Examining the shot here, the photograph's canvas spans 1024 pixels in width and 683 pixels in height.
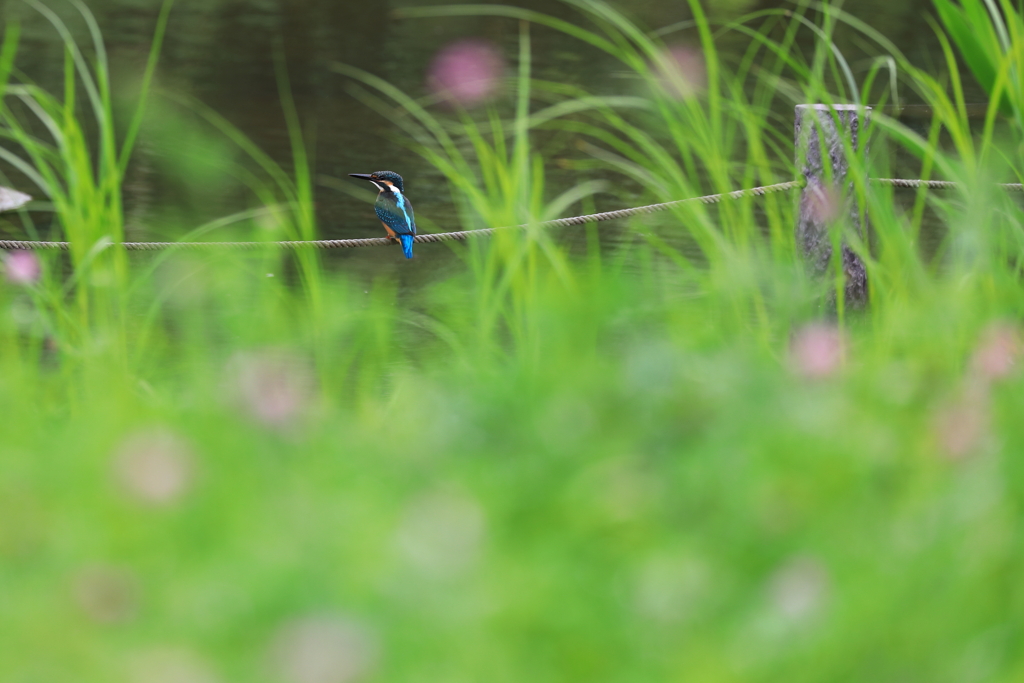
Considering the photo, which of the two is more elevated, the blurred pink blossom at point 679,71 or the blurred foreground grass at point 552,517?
the blurred pink blossom at point 679,71

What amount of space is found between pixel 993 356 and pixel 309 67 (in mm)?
10420

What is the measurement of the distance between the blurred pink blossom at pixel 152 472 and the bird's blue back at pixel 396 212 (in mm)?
2177

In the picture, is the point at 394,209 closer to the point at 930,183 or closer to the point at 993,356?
the point at 930,183

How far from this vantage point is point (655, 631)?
2.80 ft

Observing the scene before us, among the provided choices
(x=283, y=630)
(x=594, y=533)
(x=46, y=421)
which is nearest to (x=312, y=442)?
(x=594, y=533)

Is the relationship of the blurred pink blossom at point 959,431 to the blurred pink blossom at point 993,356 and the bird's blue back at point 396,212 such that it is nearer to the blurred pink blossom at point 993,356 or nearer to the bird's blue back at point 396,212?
the blurred pink blossom at point 993,356

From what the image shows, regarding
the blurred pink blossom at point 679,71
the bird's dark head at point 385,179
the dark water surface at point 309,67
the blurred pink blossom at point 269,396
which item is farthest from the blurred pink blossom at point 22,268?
the dark water surface at point 309,67

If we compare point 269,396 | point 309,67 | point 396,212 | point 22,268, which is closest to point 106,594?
point 269,396

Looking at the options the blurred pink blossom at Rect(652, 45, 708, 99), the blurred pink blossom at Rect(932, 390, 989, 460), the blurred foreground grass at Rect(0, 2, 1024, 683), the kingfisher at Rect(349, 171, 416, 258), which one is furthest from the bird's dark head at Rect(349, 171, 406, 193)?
the blurred pink blossom at Rect(932, 390, 989, 460)

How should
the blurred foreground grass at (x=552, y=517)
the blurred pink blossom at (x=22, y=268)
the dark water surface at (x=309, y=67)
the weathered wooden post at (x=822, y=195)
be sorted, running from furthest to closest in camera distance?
1. the dark water surface at (x=309, y=67)
2. the weathered wooden post at (x=822, y=195)
3. the blurred pink blossom at (x=22, y=268)
4. the blurred foreground grass at (x=552, y=517)

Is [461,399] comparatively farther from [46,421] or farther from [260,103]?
[260,103]

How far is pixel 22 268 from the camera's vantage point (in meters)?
1.94

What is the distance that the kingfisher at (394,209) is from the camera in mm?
3125

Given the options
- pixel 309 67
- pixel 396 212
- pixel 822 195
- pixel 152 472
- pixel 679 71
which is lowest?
pixel 309 67
